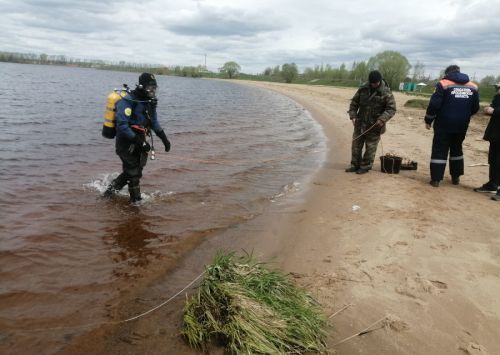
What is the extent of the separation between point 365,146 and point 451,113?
2097mm

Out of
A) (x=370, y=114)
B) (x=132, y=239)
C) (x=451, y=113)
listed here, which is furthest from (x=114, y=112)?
(x=451, y=113)

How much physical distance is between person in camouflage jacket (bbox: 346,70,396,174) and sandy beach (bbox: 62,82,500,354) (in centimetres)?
Result: 125

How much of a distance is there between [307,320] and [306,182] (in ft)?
19.6

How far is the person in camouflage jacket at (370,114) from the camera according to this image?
874 centimetres

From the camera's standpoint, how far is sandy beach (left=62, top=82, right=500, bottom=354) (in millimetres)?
3398

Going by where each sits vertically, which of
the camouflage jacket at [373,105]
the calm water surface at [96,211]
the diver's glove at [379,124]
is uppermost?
the camouflage jacket at [373,105]

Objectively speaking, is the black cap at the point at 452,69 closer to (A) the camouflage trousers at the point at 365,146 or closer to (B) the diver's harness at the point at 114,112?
(A) the camouflage trousers at the point at 365,146

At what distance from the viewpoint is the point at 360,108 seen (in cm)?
920

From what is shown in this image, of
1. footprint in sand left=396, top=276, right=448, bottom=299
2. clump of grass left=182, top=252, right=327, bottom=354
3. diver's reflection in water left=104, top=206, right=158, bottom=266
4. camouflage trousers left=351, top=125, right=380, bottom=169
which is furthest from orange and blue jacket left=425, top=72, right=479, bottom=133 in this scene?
diver's reflection in water left=104, top=206, right=158, bottom=266

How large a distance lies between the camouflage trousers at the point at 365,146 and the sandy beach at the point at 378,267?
3.86 ft

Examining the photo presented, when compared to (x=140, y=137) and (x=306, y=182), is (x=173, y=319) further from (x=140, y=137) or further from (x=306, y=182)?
(x=306, y=182)

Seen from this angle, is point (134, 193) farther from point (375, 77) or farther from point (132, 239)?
point (375, 77)

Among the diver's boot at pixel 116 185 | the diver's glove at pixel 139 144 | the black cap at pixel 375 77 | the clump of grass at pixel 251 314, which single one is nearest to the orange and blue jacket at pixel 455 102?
the black cap at pixel 375 77

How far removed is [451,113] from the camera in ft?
25.5
